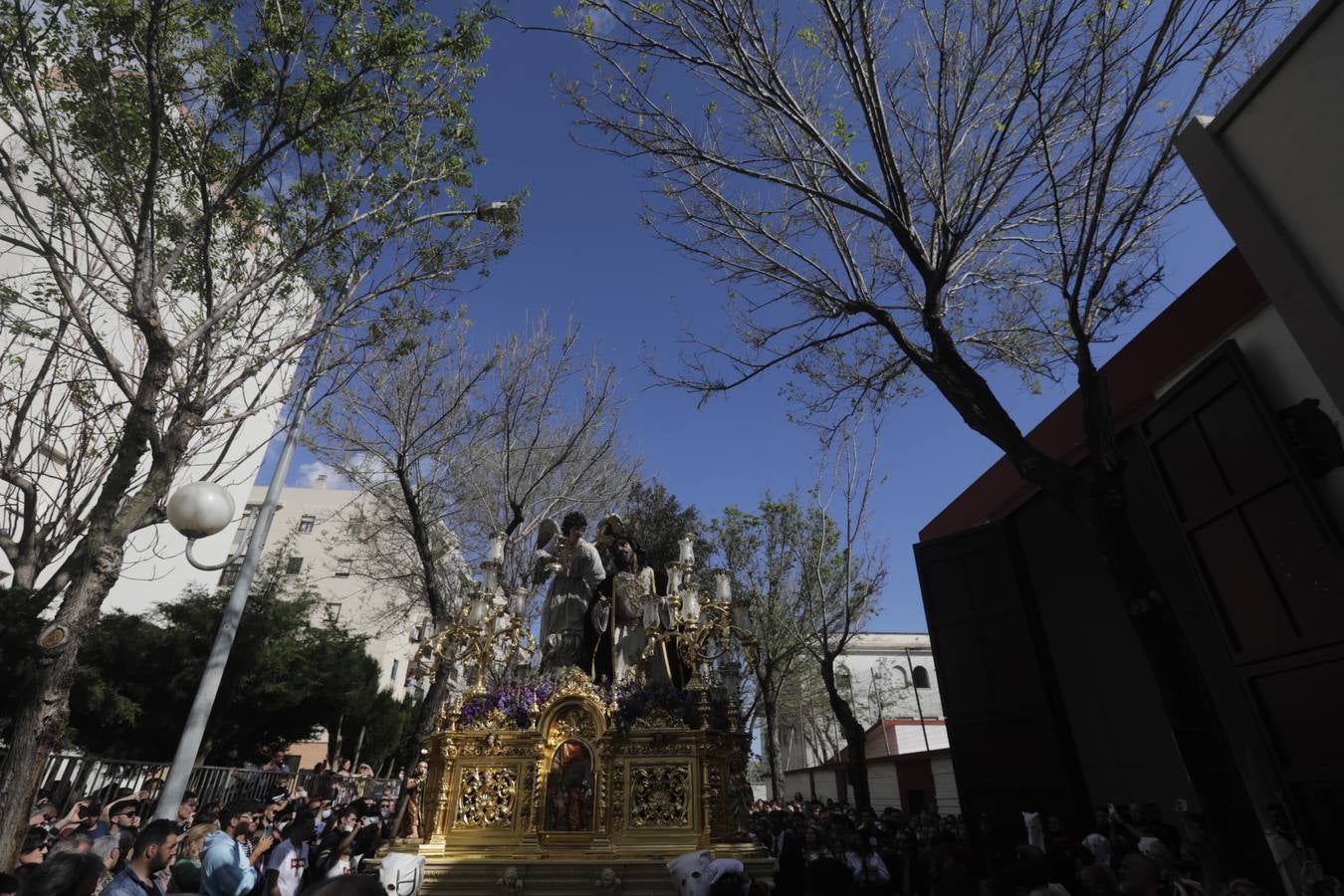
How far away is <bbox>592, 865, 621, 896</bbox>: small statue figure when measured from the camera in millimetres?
5344

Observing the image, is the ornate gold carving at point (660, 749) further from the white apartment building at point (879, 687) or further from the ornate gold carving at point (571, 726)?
the white apartment building at point (879, 687)

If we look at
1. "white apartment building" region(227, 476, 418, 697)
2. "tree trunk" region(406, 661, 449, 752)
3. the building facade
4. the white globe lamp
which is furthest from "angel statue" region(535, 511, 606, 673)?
"white apartment building" region(227, 476, 418, 697)

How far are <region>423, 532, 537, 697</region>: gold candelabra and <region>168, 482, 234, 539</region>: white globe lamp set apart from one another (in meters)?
2.84

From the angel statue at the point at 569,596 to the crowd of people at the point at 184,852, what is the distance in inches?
83.6

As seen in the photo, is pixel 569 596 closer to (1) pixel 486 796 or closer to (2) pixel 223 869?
(1) pixel 486 796

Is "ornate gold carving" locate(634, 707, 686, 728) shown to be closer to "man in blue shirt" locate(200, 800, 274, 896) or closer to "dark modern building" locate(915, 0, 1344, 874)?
"man in blue shirt" locate(200, 800, 274, 896)

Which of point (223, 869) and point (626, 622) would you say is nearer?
point (223, 869)

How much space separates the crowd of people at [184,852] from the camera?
292cm

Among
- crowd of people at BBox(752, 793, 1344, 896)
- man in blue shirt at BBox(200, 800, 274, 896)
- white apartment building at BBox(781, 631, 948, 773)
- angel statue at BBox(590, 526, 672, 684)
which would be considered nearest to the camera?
crowd of people at BBox(752, 793, 1344, 896)

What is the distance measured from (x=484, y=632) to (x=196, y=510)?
10.6 feet

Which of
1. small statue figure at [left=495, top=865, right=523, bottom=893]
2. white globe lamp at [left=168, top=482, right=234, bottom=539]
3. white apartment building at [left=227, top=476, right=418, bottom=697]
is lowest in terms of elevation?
small statue figure at [left=495, top=865, right=523, bottom=893]

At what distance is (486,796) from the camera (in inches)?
240

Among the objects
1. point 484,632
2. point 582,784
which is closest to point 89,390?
point 484,632

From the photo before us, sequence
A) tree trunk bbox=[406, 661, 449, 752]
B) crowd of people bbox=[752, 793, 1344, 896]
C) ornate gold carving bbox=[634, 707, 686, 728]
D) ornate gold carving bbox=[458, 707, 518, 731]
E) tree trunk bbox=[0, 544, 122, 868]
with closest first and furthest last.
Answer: crowd of people bbox=[752, 793, 1344, 896] < tree trunk bbox=[0, 544, 122, 868] < ornate gold carving bbox=[634, 707, 686, 728] < ornate gold carving bbox=[458, 707, 518, 731] < tree trunk bbox=[406, 661, 449, 752]
